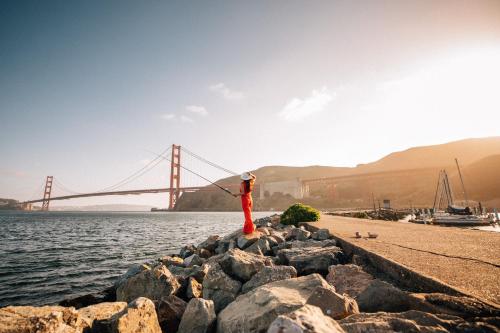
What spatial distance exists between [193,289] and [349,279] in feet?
7.33

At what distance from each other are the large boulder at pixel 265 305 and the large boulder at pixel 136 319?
650 millimetres

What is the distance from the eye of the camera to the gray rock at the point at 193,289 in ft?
12.5

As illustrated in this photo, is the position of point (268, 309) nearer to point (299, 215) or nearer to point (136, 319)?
point (136, 319)

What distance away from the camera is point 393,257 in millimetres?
3797

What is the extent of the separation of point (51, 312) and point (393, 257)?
4.07 meters

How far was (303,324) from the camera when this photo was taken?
138 cm

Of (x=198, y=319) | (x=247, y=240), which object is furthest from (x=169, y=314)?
(x=247, y=240)

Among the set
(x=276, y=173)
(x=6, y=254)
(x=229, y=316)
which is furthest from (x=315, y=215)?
(x=276, y=173)

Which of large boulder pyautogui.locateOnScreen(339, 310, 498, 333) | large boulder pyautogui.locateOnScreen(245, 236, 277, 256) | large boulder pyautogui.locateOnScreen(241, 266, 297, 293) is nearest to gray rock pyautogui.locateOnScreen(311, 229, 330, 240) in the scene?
large boulder pyautogui.locateOnScreen(245, 236, 277, 256)

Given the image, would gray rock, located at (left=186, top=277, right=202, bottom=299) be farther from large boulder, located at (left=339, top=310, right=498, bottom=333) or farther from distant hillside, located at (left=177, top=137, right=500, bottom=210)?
distant hillside, located at (left=177, top=137, right=500, bottom=210)

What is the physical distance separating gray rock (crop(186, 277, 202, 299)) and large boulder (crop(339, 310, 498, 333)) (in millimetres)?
2522

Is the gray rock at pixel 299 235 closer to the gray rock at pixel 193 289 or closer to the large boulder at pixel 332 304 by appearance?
the gray rock at pixel 193 289

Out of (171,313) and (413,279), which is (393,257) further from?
(171,313)

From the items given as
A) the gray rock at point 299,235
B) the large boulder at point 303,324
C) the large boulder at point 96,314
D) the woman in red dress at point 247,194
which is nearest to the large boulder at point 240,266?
the large boulder at point 96,314
